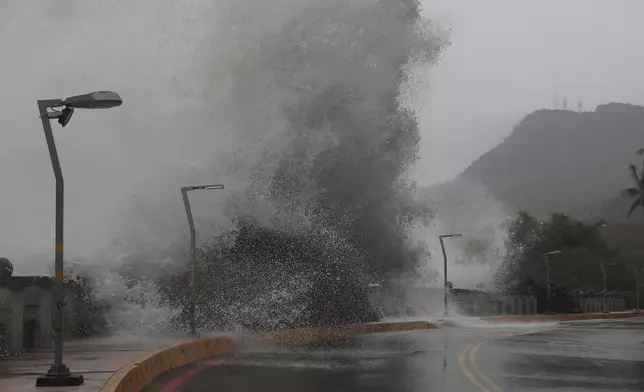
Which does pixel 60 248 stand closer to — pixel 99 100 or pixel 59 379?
pixel 59 379

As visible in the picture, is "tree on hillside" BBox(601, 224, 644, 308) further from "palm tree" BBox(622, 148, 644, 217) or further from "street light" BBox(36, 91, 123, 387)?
"street light" BBox(36, 91, 123, 387)

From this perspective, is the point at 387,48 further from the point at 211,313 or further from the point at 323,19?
the point at 211,313

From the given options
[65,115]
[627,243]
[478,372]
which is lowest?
[478,372]

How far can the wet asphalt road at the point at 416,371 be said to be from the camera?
13961 millimetres

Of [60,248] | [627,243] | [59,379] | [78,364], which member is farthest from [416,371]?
[627,243]

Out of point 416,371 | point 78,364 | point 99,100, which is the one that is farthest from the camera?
point 416,371

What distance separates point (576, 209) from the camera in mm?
123250

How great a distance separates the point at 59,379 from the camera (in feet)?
40.9

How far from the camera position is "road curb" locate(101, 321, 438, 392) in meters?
13.3

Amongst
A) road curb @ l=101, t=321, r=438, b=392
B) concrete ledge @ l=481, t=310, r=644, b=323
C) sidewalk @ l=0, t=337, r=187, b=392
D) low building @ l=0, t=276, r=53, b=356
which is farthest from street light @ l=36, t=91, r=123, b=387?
concrete ledge @ l=481, t=310, r=644, b=323

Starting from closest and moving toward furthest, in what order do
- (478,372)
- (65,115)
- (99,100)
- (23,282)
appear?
1. (99,100)
2. (65,115)
3. (478,372)
4. (23,282)

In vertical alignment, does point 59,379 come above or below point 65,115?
below

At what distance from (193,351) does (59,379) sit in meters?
8.66

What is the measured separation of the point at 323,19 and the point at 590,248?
234ft
